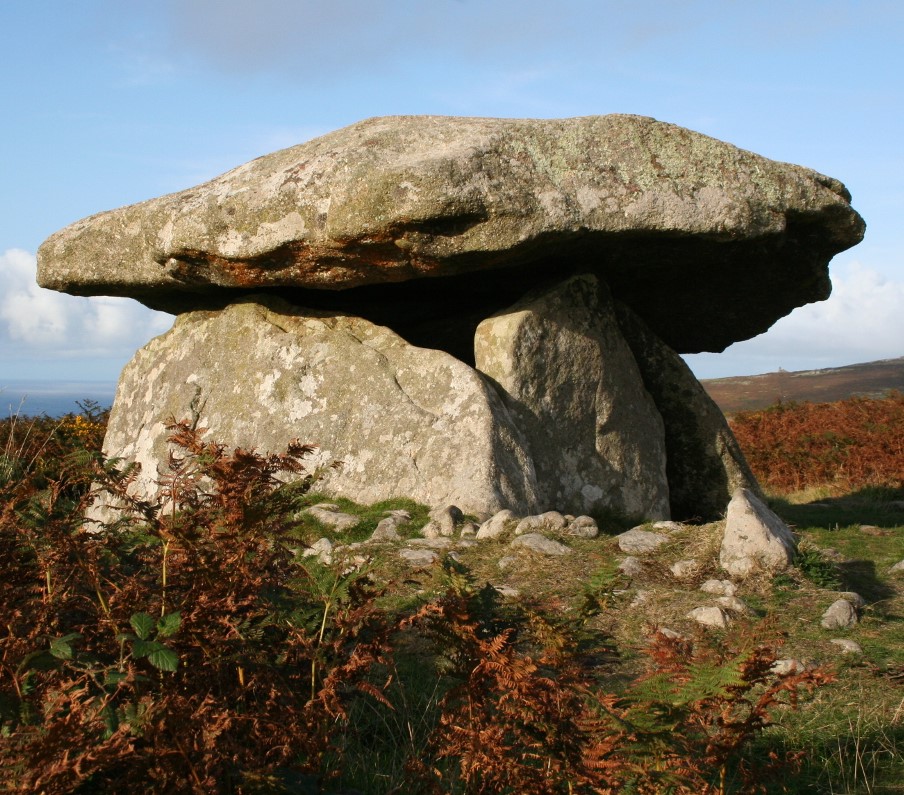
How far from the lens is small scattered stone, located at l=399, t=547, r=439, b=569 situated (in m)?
7.44

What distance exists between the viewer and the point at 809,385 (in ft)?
133

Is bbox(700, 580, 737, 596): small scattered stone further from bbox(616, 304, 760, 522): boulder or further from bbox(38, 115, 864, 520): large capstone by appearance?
bbox(616, 304, 760, 522): boulder

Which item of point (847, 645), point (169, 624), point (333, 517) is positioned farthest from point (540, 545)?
point (169, 624)

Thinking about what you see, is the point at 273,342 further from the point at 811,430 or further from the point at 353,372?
the point at 811,430

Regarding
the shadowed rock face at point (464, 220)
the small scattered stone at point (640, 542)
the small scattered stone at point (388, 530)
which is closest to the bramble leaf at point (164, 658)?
the small scattered stone at point (388, 530)

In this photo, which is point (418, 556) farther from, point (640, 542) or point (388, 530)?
point (640, 542)

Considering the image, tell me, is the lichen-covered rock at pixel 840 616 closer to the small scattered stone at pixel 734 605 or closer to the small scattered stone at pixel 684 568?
the small scattered stone at pixel 734 605

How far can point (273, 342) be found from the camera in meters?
10.5

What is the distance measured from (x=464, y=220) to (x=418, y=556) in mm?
3081

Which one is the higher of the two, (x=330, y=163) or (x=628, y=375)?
(x=330, y=163)

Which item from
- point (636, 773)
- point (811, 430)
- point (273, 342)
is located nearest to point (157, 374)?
point (273, 342)

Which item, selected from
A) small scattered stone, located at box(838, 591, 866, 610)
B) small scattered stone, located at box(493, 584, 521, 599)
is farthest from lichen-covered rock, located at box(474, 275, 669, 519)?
small scattered stone, located at box(838, 591, 866, 610)

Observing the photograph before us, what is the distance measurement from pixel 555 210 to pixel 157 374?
16.0ft

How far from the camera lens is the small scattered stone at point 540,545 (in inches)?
300
